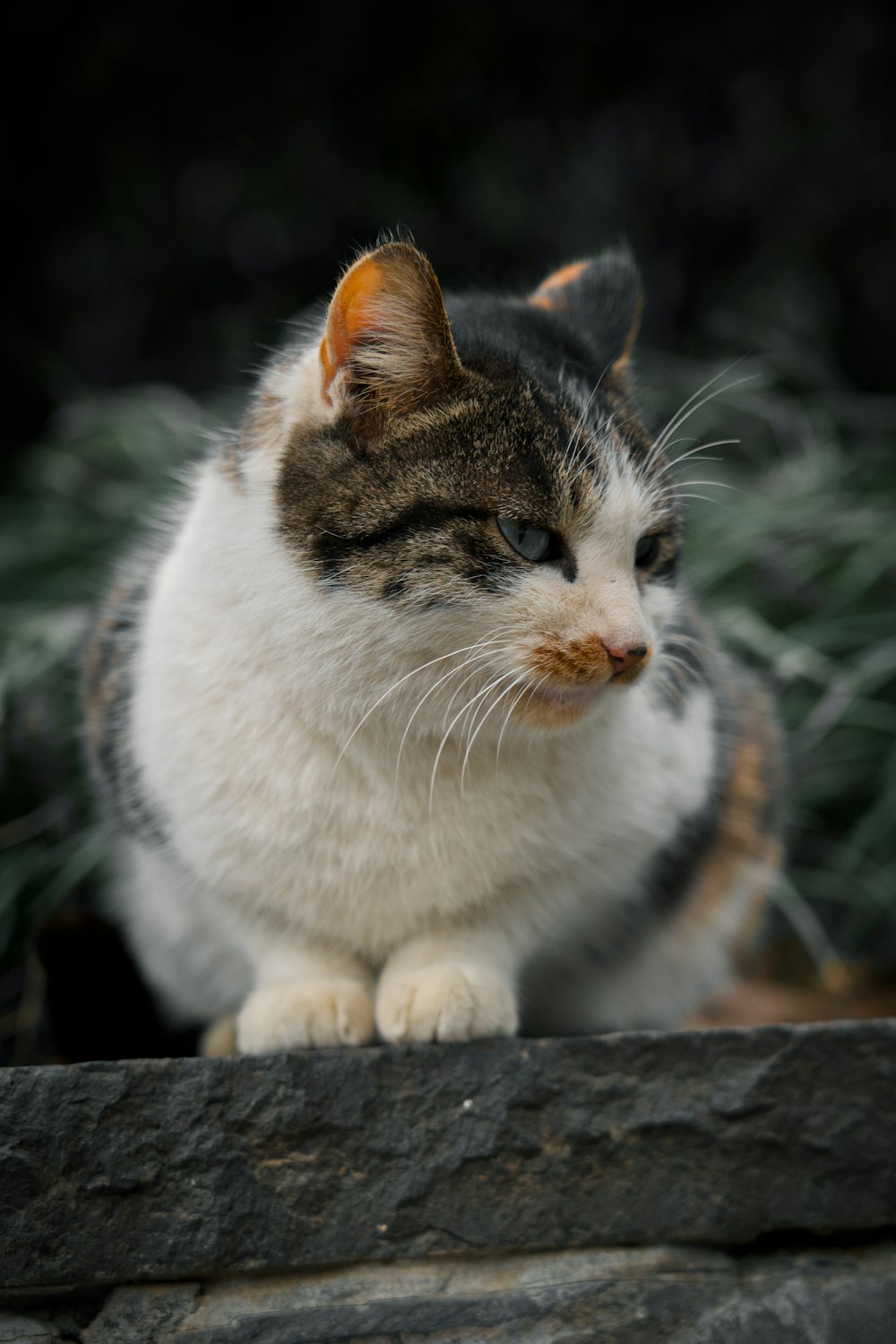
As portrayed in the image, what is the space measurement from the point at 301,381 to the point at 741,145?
362 cm

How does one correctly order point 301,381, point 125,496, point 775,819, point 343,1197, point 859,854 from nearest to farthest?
point 343,1197 → point 301,381 → point 775,819 → point 859,854 → point 125,496

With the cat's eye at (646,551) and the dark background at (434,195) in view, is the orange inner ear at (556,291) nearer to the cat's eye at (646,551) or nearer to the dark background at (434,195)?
the cat's eye at (646,551)

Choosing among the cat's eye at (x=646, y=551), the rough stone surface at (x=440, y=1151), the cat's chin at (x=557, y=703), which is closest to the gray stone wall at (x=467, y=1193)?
the rough stone surface at (x=440, y=1151)

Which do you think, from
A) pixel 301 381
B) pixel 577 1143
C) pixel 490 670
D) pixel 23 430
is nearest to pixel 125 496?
pixel 23 430

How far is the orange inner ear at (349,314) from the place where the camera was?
1.40m

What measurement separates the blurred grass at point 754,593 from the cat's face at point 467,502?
563 mm

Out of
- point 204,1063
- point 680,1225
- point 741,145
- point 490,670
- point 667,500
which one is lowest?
point 680,1225

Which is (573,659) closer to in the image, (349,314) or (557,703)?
(557,703)

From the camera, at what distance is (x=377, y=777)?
1.55 metres

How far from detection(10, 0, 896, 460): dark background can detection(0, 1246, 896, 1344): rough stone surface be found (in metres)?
3.40

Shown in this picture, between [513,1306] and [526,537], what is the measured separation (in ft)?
2.97

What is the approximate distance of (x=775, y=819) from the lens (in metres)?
2.15

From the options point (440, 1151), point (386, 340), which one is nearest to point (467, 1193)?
point (440, 1151)

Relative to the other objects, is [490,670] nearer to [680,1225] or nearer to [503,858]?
[503,858]
